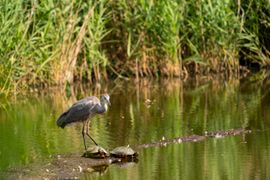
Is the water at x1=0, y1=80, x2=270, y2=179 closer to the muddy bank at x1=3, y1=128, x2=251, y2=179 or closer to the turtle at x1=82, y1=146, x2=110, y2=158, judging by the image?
the muddy bank at x1=3, y1=128, x2=251, y2=179

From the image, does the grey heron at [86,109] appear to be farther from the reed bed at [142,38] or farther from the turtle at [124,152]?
the reed bed at [142,38]

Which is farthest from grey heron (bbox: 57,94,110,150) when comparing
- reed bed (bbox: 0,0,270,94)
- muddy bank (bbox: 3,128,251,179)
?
reed bed (bbox: 0,0,270,94)

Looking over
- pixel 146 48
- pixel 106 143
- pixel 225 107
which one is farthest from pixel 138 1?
pixel 106 143

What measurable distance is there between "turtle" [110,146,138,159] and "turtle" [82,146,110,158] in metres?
0.08

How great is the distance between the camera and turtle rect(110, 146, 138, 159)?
9961mm

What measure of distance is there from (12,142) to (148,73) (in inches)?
251

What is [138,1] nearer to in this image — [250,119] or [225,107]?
[225,107]

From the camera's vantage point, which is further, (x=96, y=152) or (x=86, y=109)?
(x=86, y=109)

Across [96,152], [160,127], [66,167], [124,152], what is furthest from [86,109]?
[160,127]

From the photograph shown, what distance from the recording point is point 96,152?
1003cm

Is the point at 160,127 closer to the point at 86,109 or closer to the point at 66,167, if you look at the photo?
the point at 86,109

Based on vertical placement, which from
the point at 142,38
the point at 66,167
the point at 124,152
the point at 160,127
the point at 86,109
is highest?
the point at 142,38

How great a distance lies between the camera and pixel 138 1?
55.9 feet

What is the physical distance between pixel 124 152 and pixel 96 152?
284 millimetres
